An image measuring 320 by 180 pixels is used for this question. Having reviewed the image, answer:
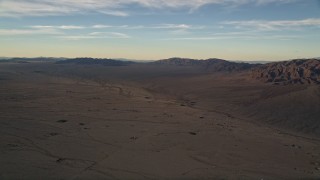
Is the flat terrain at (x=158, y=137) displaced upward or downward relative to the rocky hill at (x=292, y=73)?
downward

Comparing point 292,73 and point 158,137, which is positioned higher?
point 292,73

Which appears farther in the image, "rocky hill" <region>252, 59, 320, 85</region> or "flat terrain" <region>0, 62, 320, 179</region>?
"rocky hill" <region>252, 59, 320, 85</region>

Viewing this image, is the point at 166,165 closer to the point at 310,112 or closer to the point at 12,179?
the point at 12,179

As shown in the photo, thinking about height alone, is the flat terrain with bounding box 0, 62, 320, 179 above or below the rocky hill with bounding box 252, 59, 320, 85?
below

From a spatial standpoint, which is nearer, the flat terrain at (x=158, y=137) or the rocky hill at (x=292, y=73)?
the flat terrain at (x=158, y=137)

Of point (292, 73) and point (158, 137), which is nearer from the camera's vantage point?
point (158, 137)

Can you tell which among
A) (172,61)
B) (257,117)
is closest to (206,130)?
(257,117)
